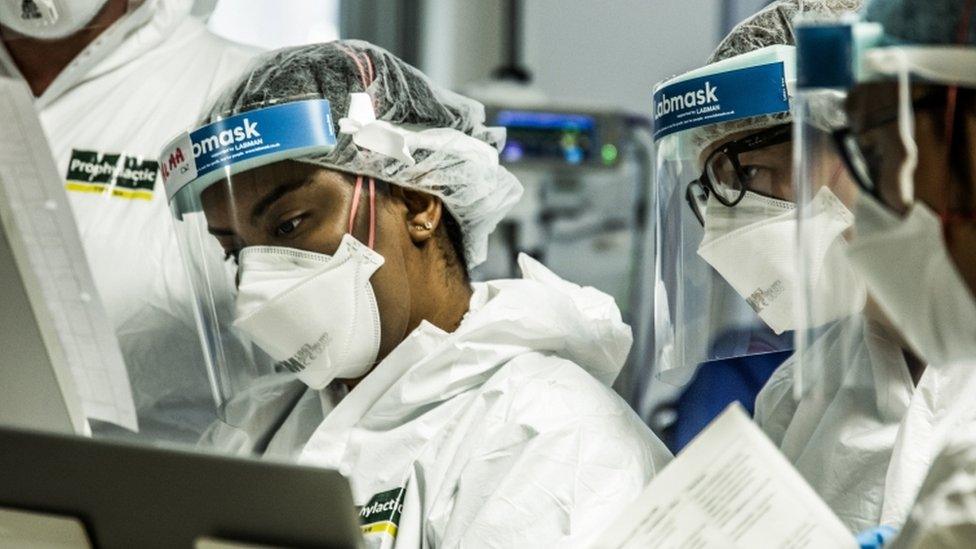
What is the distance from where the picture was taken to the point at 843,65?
3.39 ft

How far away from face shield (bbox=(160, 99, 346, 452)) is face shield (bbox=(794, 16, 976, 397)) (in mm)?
637

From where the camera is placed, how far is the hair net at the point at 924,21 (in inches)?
36.8

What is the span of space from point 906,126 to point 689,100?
0.54 m

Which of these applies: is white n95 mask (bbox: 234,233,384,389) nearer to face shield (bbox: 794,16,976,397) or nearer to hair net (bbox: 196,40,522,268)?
hair net (bbox: 196,40,522,268)

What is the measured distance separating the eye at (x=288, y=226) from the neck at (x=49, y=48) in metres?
0.69

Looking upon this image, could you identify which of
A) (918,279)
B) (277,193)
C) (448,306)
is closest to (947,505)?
(918,279)

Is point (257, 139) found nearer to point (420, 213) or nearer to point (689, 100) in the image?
point (420, 213)

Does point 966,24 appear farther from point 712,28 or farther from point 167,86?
point 712,28

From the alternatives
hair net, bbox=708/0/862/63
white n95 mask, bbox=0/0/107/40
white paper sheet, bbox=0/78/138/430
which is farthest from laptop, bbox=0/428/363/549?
white n95 mask, bbox=0/0/107/40

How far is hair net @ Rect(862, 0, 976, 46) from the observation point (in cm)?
93

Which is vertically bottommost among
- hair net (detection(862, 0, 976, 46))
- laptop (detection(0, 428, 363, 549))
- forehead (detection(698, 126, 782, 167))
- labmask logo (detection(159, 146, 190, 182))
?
laptop (detection(0, 428, 363, 549))

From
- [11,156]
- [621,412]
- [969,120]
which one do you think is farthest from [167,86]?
[969,120]

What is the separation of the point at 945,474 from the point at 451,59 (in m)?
3.48

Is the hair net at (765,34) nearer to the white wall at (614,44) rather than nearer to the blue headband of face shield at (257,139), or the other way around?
the blue headband of face shield at (257,139)
